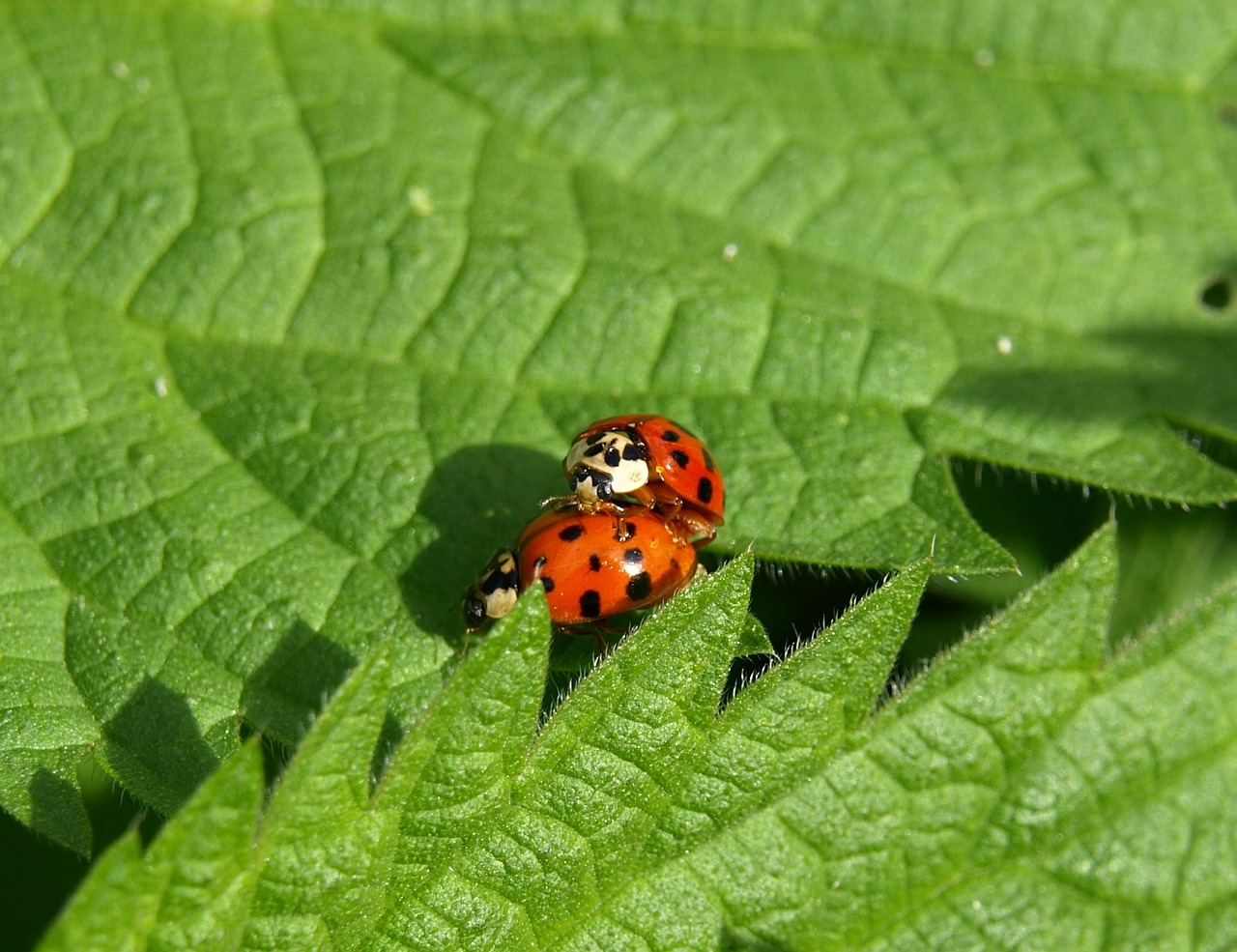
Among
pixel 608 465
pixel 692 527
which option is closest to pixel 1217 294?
pixel 692 527

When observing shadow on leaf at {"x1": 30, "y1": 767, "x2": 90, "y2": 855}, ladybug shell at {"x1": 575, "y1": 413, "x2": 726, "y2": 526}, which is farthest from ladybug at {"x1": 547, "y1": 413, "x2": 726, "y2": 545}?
shadow on leaf at {"x1": 30, "y1": 767, "x2": 90, "y2": 855}

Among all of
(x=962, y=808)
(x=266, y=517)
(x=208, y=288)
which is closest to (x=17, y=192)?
(x=208, y=288)

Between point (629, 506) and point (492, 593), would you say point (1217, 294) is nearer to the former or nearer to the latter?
point (629, 506)

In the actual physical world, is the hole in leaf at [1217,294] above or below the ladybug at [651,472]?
below

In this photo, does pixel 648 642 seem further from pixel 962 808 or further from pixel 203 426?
pixel 203 426

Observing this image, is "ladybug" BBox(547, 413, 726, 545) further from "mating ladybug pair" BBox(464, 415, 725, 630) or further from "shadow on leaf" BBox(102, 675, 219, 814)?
"shadow on leaf" BBox(102, 675, 219, 814)

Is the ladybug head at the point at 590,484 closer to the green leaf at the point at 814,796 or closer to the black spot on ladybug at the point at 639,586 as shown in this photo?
the black spot on ladybug at the point at 639,586

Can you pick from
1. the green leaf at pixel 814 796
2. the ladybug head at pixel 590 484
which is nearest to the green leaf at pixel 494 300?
the ladybug head at pixel 590 484
